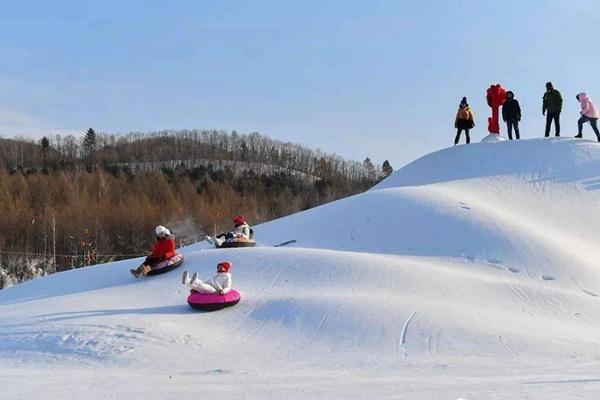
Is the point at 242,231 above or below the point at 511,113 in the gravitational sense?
below

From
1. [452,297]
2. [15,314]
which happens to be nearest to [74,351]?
[15,314]

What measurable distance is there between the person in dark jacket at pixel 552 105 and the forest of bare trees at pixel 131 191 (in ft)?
122

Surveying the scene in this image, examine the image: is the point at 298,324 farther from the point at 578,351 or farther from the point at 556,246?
the point at 556,246

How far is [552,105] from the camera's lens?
25188mm

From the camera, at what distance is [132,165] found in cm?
9362

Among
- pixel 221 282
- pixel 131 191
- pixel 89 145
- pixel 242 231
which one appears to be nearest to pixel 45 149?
pixel 89 145

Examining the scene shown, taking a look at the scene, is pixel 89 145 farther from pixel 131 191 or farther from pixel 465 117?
pixel 465 117

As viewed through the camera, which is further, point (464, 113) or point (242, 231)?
point (464, 113)

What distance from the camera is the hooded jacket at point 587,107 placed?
79.6 feet

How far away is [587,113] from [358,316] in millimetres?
17613

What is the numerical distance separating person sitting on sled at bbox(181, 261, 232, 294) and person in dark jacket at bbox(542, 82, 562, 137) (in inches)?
682

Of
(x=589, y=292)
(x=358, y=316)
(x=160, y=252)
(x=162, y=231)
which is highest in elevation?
(x=162, y=231)

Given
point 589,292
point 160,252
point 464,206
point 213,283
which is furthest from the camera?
point 464,206

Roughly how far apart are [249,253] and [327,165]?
89.6 meters
